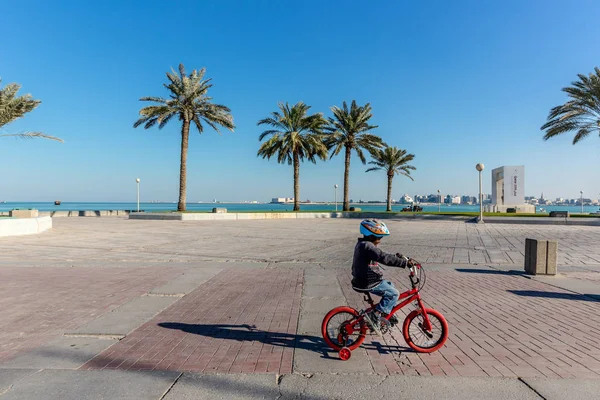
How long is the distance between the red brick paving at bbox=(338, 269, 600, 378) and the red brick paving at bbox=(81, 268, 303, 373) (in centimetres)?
104

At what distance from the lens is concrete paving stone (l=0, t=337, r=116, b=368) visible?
3.77 m

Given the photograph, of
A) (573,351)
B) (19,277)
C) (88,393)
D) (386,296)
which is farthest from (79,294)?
(573,351)

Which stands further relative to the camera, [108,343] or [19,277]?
[19,277]

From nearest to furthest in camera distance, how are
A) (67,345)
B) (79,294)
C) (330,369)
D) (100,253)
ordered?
(330,369) < (67,345) < (79,294) < (100,253)

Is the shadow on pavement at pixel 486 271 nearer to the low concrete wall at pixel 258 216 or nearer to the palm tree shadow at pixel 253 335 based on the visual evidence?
the palm tree shadow at pixel 253 335

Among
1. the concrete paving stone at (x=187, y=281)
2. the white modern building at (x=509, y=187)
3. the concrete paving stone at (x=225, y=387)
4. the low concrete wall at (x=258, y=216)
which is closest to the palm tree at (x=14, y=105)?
the low concrete wall at (x=258, y=216)

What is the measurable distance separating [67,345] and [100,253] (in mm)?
8044

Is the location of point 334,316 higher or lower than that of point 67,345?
higher

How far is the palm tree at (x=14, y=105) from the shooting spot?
18156 mm

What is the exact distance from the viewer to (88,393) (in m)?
3.19

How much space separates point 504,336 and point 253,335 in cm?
293

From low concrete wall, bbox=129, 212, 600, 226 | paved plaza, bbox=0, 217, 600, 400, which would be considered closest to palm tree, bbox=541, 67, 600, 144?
low concrete wall, bbox=129, 212, 600, 226

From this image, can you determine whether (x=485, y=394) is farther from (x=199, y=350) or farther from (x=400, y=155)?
(x=400, y=155)

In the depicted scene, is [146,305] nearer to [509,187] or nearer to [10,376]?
[10,376]
